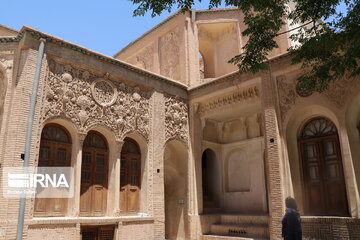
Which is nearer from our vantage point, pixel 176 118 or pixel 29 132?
pixel 29 132

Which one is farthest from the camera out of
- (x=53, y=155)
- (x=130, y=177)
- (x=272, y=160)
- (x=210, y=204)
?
(x=210, y=204)

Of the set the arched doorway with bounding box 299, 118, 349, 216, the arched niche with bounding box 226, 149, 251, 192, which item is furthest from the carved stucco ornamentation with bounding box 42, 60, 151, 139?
the arched doorway with bounding box 299, 118, 349, 216

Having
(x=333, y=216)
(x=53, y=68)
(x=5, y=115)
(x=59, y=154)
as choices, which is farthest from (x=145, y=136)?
(x=333, y=216)

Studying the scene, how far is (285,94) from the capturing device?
30.2 ft

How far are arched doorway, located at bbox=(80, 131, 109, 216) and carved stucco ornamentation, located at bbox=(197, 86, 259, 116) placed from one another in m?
3.90

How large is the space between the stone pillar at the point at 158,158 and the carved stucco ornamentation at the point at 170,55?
101 inches

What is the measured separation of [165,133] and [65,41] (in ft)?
13.6

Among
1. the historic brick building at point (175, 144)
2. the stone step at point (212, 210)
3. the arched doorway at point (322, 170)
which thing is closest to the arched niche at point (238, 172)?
the historic brick building at point (175, 144)

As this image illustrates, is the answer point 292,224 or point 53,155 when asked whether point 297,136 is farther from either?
point 53,155

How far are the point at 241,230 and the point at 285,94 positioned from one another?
14.2 ft

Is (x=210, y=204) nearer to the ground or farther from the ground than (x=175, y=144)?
nearer to the ground

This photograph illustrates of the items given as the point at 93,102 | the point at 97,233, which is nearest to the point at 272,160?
the point at 97,233

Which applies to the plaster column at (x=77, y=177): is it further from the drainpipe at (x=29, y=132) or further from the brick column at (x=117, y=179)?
the drainpipe at (x=29, y=132)

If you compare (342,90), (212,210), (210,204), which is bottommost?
(212,210)
